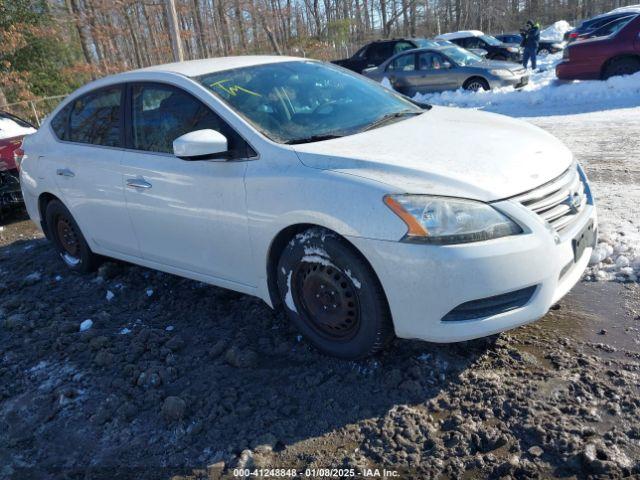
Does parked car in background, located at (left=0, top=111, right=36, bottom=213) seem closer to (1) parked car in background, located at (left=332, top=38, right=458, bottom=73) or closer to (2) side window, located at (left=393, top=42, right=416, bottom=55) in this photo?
(1) parked car in background, located at (left=332, top=38, right=458, bottom=73)

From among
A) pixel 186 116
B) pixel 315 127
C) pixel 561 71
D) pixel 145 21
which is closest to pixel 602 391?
pixel 315 127

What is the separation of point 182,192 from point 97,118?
1.40 metres

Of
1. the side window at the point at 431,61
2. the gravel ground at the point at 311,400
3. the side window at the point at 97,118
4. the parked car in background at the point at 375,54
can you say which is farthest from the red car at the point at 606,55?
the side window at the point at 97,118

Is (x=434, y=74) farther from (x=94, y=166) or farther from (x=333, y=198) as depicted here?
(x=333, y=198)

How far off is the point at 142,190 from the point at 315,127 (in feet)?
4.28

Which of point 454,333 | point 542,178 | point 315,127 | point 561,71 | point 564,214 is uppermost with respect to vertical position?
point 315,127

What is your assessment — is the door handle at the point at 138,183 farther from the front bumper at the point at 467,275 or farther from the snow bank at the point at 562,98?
the snow bank at the point at 562,98

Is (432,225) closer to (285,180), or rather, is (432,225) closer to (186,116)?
(285,180)

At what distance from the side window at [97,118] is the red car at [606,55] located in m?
11.0

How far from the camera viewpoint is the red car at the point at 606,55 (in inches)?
455

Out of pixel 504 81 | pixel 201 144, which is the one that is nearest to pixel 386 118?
pixel 201 144

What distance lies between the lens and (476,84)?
14.1 metres

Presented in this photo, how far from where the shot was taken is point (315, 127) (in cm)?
350

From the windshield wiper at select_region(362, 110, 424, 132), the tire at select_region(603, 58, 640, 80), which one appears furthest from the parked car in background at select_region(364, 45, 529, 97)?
the windshield wiper at select_region(362, 110, 424, 132)
